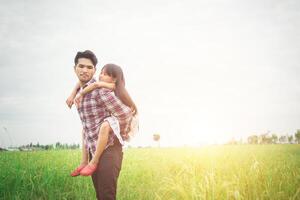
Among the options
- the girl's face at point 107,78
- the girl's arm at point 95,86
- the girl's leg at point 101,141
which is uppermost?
the girl's face at point 107,78

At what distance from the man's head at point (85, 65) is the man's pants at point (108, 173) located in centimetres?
92

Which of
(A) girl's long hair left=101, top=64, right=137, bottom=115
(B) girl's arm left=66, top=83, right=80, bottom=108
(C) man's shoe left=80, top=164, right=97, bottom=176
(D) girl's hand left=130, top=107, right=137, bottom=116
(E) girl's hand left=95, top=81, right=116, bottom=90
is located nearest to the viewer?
(C) man's shoe left=80, top=164, right=97, bottom=176

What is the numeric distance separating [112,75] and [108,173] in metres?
1.11

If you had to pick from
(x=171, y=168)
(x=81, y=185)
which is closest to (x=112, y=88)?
(x=81, y=185)

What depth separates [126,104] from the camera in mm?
3658

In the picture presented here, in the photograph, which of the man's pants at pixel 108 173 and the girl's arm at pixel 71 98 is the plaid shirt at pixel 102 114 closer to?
the man's pants at pixel 108 173

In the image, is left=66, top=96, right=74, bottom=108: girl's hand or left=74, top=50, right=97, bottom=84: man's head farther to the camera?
left=66, top=96, right=74, bottom=108: girl's hand

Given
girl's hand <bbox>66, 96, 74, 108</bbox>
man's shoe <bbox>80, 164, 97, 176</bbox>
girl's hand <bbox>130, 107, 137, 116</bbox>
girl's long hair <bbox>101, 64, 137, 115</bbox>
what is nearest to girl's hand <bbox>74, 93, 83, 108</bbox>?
girl's hand <bbox>66, 96, 74, 108</bbox>

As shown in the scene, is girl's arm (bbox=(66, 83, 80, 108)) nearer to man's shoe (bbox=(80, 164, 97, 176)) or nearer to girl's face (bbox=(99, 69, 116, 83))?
girl's face (bbox=(99, 69, 116, 83))

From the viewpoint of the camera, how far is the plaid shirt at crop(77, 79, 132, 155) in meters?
3.54

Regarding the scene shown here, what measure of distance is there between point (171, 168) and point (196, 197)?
5741mm

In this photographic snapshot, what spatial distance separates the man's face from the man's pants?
0.91 m

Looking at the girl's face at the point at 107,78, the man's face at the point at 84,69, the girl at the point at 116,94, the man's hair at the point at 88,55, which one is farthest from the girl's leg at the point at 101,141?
the man's hair at the point at 88,55

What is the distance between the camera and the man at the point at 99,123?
340 cm
